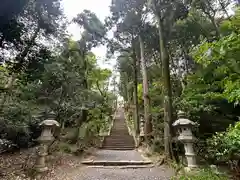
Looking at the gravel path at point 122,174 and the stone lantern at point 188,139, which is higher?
the stone lantern at point 188,139

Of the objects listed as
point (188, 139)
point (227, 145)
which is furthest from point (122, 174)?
point (227, 145)

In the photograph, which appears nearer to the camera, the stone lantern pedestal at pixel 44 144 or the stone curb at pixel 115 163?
the stone lantern pedestal at pixel 44 144

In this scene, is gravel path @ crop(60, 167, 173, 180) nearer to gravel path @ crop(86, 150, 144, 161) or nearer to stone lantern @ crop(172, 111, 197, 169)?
stone lantern @ crop(172, 111, 197, 169)

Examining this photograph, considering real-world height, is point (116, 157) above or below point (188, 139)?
below

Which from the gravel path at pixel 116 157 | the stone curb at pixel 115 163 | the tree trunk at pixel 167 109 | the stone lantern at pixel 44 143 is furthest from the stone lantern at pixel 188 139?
the stone lantern at pixel 44 143

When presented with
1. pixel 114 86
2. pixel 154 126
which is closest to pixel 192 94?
pixel 154 126

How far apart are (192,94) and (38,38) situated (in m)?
6.61

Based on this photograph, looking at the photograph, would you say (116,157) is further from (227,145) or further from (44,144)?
(227,145)

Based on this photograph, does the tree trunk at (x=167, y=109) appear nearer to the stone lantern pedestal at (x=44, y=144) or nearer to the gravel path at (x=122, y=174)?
the gravel path at (x=122, y=174)

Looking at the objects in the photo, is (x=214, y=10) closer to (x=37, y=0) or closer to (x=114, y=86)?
(x=37, y=0)

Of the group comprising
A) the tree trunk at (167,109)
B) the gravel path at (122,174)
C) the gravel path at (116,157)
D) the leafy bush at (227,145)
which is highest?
the tree trunk at (167,109)

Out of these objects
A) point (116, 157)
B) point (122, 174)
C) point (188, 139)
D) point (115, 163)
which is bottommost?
point (122, 174)

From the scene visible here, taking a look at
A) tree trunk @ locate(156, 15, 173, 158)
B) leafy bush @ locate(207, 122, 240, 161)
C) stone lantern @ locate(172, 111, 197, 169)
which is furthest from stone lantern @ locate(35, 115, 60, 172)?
leafy bush @ locate(207, 122, 240, 161)

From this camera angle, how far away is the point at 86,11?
13.3m
